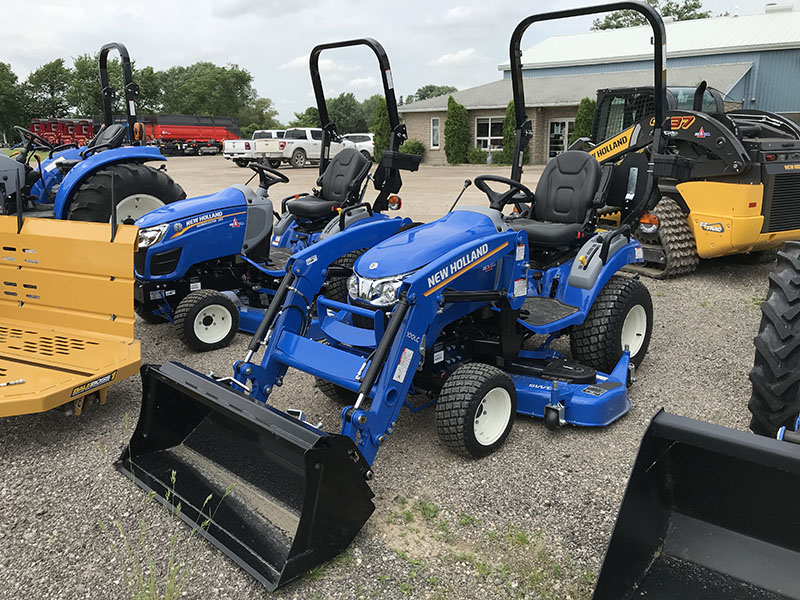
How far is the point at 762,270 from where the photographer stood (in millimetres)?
7816

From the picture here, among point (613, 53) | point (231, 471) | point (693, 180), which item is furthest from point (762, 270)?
point (613, 53)

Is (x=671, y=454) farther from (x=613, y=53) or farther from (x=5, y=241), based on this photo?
(x=613, y=53)

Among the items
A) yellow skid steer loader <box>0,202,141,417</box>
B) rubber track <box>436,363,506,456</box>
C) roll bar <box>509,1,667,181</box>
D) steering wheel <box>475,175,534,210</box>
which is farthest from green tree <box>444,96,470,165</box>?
rubber track <box>436,363,506,456</box>

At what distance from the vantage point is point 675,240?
7.29 metres

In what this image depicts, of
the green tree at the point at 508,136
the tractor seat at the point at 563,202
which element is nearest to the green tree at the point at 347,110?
the green tree at the point at 508,136

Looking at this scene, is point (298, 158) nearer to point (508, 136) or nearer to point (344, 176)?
point (508, 136)

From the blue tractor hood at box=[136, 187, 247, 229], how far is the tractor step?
2708 mm

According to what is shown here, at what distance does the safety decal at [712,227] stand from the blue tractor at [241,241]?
327 centimetres

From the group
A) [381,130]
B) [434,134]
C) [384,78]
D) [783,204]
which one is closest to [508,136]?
[434,134]

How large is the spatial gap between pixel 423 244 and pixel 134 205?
157 inches

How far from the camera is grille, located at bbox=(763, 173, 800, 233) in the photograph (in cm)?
684

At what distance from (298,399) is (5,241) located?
7.38ft

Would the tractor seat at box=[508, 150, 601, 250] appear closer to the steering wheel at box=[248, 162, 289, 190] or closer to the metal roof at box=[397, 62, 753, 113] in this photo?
the steering wheel at box=[248, 162, 289, 190]

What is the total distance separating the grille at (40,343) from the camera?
4.14 metres
